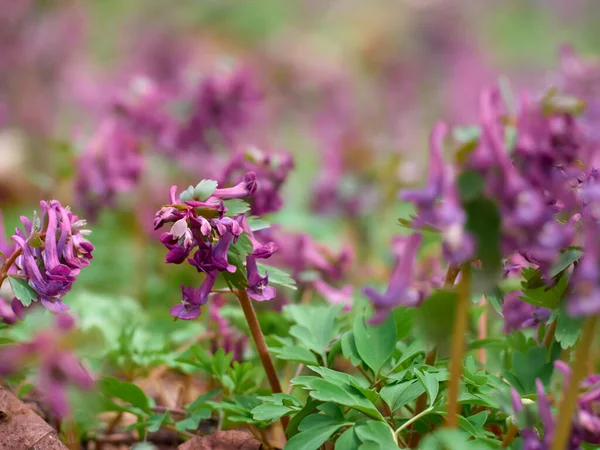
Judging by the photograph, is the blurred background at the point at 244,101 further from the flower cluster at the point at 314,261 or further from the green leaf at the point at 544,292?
the green leaf at the point at 544,292

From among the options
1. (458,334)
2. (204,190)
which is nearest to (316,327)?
(204,190)

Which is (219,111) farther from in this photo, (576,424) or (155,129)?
(576,424)

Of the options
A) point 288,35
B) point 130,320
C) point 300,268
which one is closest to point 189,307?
point 130,320

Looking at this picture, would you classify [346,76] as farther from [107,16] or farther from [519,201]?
[519,201]

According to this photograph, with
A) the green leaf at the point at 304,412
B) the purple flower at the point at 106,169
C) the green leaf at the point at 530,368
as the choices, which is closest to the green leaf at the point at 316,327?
the green leaf at the point at 304,412

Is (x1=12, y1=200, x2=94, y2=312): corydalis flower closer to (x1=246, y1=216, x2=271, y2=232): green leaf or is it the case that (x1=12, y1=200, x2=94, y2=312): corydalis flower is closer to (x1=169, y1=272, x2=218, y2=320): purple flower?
(x1=169, y1=272, x2=218, y2=320): purple flower

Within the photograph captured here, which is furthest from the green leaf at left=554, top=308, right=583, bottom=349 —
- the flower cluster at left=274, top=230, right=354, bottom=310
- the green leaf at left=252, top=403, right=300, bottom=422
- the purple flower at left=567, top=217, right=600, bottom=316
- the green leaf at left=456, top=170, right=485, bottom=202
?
the flower cluster at left=274, top=230, right=354, bottom=310
